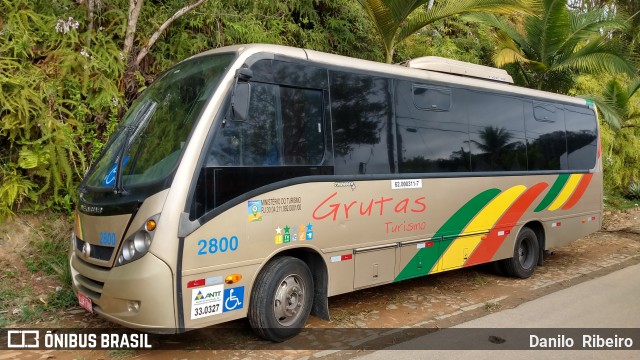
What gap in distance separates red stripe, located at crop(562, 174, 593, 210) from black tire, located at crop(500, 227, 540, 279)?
3.42 ft

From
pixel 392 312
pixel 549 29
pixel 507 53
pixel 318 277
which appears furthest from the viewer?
pixel 549 29

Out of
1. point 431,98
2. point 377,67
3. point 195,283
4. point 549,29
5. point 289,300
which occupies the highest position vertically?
point 549,29

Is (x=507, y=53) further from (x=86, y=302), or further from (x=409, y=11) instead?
(x=86, y=302)

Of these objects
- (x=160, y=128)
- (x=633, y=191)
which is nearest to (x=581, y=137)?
(x=160, y=128)

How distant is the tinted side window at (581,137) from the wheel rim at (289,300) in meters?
6.18

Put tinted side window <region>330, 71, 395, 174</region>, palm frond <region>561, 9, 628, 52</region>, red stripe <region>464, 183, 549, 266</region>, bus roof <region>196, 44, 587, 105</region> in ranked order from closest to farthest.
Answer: bus roof <region>196, 44, 587, 105</region> < tinted side window <region>330, 71, 395, 174</region> < red stripe <region>464, 183, 549, 266</region> < palm frond <region>561, 9, 628, 52</region>

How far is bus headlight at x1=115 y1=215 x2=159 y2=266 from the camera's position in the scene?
4.57 m

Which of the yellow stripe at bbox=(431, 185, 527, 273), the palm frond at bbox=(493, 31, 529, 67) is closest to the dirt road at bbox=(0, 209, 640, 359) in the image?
the yellow stripe at bbox=(431, 185, 527, 273)

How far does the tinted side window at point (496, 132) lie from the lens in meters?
7.74

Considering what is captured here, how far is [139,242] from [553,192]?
23.2ft

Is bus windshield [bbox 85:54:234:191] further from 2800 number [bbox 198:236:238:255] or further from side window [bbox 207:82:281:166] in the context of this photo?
2800 number [bbox 198:236:238:255]

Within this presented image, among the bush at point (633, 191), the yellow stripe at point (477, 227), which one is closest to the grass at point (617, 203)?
the bush at point (633, 191)

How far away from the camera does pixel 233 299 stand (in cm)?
502

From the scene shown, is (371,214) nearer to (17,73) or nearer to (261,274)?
(261,274)
